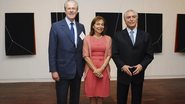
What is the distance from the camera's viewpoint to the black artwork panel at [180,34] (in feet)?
18.5

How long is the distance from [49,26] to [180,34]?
2787mm

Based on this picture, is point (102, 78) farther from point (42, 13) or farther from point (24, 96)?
point (42, 13)

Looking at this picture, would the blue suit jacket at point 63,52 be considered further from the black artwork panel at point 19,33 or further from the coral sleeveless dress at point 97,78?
the black artwork panel at point 19,33

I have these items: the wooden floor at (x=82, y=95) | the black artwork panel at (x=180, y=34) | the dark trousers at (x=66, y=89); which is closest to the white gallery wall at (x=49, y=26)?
the black artwork panel at (x=180, y=34)

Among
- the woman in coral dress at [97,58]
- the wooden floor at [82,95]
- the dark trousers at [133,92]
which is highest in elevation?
the woman in coral dress at [97,58]

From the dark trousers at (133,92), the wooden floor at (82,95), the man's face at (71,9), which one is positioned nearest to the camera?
the man's face at (71,9)

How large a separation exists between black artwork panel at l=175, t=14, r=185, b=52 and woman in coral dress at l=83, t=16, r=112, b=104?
302 centimetres

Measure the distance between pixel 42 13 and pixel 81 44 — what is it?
8.51 ft

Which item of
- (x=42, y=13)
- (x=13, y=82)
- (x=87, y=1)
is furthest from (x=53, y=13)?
(x=13, y=82)

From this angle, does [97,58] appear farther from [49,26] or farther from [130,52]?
[49,26]

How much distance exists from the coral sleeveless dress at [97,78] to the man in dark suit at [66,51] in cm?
16

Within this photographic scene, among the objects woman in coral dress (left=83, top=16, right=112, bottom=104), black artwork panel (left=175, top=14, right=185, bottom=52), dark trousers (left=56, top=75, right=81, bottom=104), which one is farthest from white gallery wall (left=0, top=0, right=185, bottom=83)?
dark trousers (left=56, top=75, right=81, bottom=104)

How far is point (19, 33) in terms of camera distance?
5.31 m

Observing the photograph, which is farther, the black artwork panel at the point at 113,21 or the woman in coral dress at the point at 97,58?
the black artwork panel at the point at 113,21
